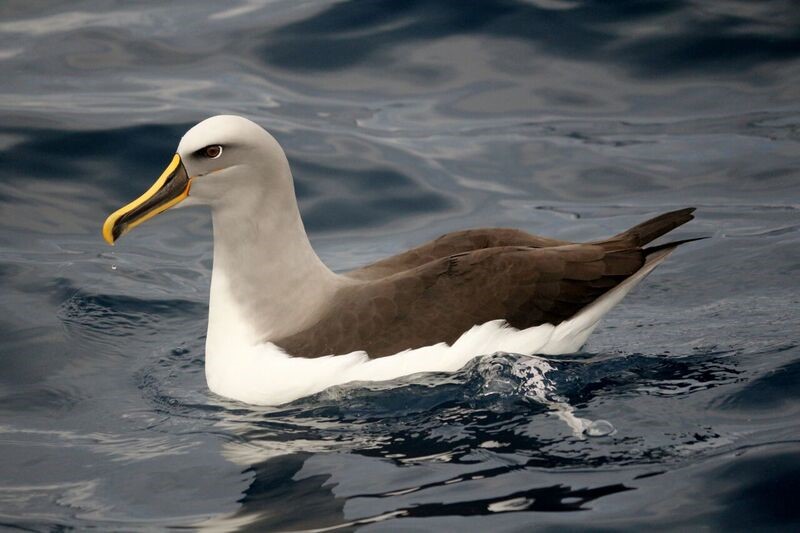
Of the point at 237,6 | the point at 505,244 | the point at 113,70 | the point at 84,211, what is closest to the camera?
the point at 505,244

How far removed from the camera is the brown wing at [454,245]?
321 inches

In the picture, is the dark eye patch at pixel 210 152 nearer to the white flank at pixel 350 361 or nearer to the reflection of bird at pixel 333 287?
the reflection of bird at pixel 333 287

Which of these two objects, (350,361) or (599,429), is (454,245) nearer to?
(350,361)

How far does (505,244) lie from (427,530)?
2.86m

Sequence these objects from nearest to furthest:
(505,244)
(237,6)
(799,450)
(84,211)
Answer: (799,450) → (505,244) → (84,211) → (237,6)

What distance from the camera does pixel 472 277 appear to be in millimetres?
7633

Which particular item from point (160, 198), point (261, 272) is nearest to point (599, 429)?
point (261, 272)

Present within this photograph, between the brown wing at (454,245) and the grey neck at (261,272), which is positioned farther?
the brown wing at (454,245)

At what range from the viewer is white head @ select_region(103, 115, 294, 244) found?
761 cm

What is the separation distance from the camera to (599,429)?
6.81 m

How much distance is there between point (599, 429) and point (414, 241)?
4.61 meters

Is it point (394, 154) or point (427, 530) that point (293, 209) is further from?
point (394, 154)

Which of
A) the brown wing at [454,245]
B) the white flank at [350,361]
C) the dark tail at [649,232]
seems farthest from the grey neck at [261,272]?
the dark tail at [649,232]

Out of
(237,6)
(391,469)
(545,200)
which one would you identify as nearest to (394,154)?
(545,200)
